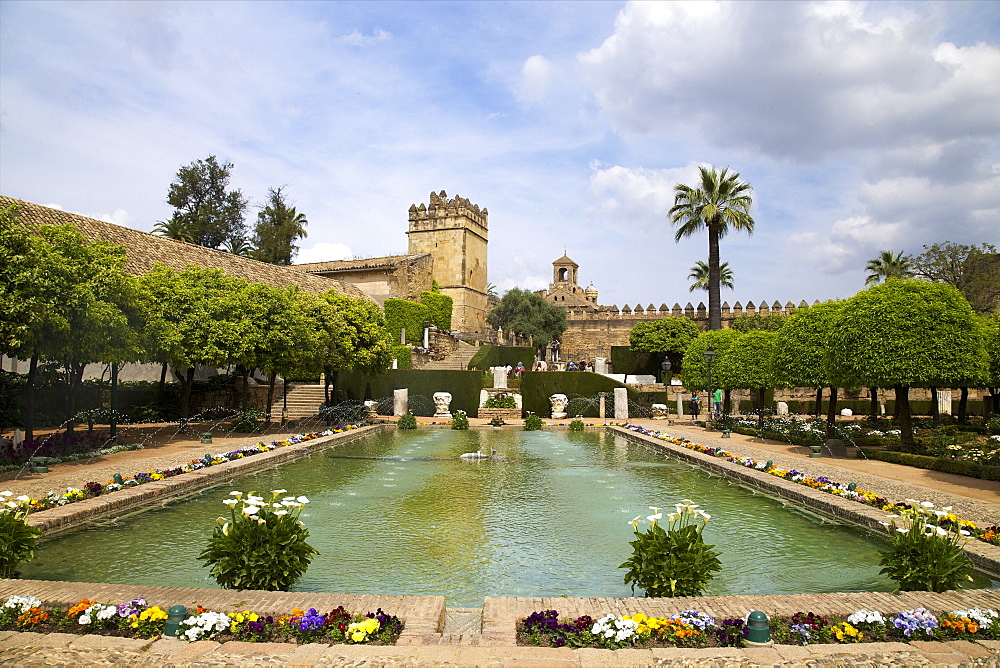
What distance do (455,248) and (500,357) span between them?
651 inches

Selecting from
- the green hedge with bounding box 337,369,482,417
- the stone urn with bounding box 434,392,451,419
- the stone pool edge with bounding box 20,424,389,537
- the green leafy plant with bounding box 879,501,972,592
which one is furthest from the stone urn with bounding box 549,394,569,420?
the green leafy plant with bounding box 879,501,972,592

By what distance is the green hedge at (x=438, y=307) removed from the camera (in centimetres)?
4306

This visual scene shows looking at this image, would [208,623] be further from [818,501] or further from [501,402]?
[501,402]

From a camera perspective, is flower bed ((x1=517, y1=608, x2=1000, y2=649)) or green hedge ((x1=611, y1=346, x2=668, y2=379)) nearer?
flower bed ((x1=517, y1=608, x2=1000, y2=649))

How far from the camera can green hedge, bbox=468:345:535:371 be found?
34031mm

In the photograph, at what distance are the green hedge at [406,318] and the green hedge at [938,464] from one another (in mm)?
28468

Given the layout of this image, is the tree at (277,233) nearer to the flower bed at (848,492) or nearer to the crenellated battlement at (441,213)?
the crenellated battlement at (441,213)

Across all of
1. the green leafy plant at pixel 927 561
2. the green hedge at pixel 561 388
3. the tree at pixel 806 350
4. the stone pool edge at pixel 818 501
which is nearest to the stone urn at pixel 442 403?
the green hedge at pixel 561 388

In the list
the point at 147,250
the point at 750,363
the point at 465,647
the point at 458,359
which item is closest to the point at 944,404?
the point at 750,363

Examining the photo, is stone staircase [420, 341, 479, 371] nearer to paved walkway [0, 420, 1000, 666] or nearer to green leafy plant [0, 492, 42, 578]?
green leafy plant [0, 492, 42, 578]

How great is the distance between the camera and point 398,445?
638 inches

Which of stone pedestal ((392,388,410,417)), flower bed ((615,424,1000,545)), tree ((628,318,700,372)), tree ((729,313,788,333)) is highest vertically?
tree ((729,313,788,333))

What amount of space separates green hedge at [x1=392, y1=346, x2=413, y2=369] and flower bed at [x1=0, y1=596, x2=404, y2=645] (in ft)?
90.1

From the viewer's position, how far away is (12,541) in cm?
499
